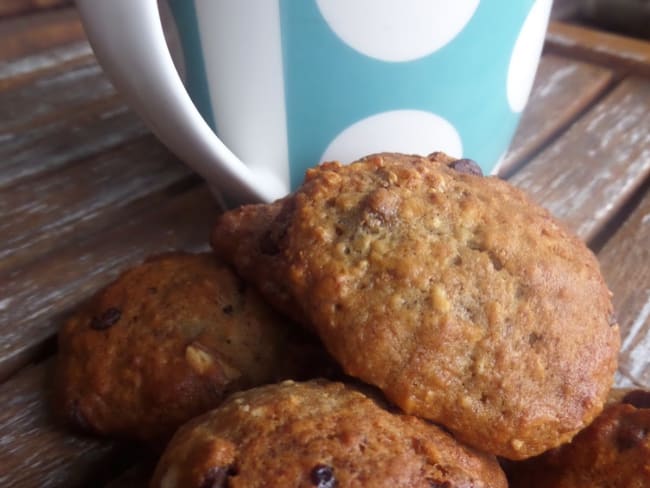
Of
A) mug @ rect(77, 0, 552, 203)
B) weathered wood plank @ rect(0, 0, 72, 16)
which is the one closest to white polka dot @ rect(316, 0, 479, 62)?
mug @ rect(77, 0, 552, 203)

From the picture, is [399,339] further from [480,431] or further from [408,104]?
[408,104]

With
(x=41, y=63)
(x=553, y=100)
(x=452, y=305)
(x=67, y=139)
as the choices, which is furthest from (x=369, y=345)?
(x=41, y=63)

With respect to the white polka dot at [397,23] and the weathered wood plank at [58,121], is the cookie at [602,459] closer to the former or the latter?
the white polka dot at [397,23]

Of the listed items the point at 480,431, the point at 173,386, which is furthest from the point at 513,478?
the point at 173,386

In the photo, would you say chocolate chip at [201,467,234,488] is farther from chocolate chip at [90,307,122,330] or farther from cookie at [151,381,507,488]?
chocolate chip at [90,307,122,330]

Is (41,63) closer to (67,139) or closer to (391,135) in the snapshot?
(67,139)

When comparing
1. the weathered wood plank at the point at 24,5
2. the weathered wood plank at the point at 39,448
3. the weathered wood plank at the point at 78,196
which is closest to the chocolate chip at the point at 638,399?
the weathered wood plank at the point at 39,448
